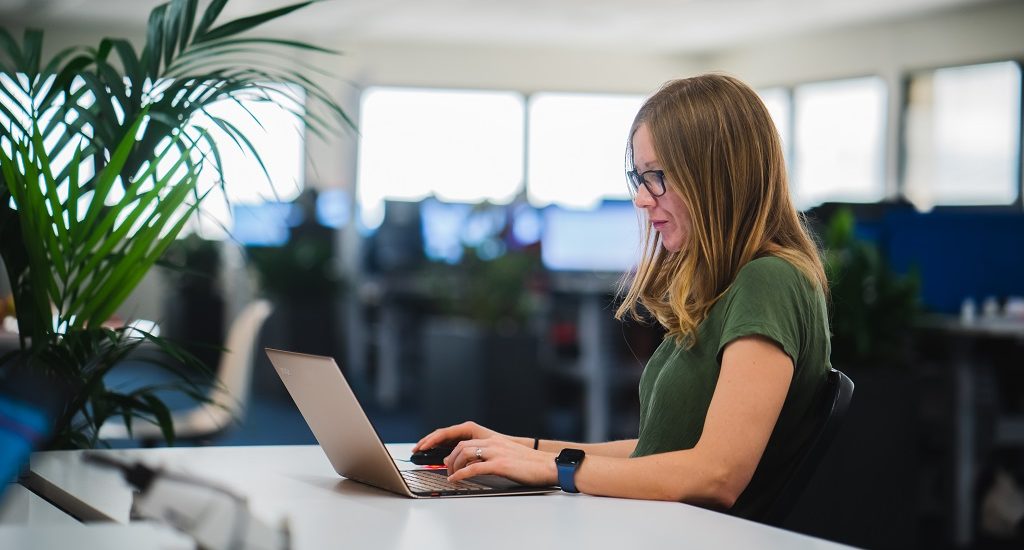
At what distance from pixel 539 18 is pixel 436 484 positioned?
8.72 metres

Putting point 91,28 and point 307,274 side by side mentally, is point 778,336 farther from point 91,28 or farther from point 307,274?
point 91,28

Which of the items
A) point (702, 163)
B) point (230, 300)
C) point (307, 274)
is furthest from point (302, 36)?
point (702, 163)

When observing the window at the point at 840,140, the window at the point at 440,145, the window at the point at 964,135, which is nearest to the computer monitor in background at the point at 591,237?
the window at the point at 840,140

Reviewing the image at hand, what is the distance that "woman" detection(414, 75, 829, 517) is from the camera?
1.35 metres

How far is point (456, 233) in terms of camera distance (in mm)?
7383

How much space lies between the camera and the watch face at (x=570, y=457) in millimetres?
1374

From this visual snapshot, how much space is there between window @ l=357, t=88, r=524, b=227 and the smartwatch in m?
9.82

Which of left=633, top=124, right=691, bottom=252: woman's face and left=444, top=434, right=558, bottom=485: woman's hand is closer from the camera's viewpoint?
left=444, top=434, right=558, bottom=485: woman's hand

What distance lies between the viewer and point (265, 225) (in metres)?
8.30

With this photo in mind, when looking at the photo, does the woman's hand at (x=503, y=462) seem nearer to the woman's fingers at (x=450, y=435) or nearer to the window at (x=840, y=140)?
the woman's fingers at (x=450, y=435)

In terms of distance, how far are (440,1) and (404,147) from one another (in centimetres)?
246

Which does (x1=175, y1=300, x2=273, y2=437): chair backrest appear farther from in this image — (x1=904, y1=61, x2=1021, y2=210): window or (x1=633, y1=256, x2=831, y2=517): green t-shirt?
(x1=904, y1=61, x2=1021, y2=210): window

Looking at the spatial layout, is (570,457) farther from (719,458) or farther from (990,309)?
(990,309)

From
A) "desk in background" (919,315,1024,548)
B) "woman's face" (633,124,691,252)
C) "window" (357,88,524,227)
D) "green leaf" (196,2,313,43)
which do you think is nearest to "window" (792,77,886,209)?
"window" (357,88,524,227)
